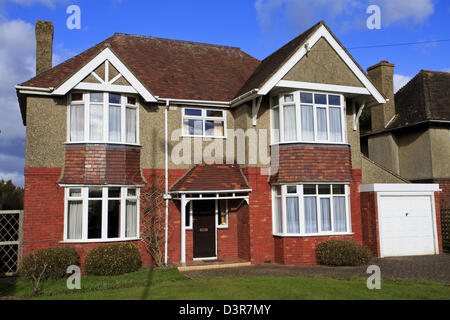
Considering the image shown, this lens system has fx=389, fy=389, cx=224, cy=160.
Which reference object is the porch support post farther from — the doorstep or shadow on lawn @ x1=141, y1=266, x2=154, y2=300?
shadow on lawn @ x1=141, y1=266, x2=154, y2=300

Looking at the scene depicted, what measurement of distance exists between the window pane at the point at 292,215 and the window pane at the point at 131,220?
544 cm

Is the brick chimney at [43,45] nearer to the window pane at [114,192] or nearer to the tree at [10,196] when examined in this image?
the tree at [10,196]

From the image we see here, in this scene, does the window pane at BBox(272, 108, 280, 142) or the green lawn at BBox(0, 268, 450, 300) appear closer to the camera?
the green lawn at BBox(0, 268, 450, 300)

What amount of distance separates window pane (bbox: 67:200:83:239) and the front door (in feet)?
13.4

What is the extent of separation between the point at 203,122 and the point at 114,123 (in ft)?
11.4

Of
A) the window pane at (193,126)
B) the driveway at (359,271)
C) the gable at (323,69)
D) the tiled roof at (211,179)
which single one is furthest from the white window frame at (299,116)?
the driveway at (359,271)

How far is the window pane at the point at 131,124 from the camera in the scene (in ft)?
45.5

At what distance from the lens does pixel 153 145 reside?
14375 mm

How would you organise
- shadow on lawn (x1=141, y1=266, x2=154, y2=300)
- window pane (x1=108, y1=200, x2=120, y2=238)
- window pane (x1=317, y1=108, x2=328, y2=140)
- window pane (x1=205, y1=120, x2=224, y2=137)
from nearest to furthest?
shadow on lawn (x1=141, y1=266, x2=154, y2=300)
window pane (x1=108, y1=200, x2=120, y2=238)
window pane (x1=317, y1=108, x2=328, y2=140)
window pane (x1=205, y1=120, x2=224, y2=137)

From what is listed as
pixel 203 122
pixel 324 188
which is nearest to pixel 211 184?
pixel 203 122

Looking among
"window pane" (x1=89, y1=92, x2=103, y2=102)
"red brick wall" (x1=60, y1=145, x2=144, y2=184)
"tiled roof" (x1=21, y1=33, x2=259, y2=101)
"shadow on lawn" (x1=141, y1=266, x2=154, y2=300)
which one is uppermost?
"tiled roof" (x1=21, y1=33, x2=259, y2=101)

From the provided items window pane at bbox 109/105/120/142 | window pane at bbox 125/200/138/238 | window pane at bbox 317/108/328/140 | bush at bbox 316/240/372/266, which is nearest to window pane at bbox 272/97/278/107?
window pane at bbox 317/108/328/140

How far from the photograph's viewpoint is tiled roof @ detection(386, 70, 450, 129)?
1905 centimetres

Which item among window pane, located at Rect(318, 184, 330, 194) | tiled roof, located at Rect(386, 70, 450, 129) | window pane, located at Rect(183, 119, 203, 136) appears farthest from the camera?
tiled roof, located at Rect(386, 70, 450, 129)
